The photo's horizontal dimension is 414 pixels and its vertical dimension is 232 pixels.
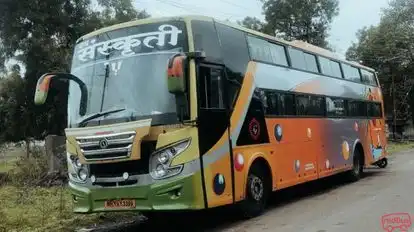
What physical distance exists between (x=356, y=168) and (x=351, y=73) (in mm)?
2720

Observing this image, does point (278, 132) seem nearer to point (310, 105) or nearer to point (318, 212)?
point (318, 212)

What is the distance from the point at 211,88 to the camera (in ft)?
27.8

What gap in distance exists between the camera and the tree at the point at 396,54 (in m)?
39.0

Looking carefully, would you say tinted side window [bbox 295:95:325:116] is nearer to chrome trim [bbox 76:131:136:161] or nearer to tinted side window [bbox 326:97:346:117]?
tinted side window [bbox 326:97:346:117]

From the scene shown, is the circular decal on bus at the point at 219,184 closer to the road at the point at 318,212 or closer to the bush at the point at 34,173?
the road at the point at 318,212

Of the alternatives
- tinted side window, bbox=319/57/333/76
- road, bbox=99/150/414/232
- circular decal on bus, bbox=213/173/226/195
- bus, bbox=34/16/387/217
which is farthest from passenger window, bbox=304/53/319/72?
circular decal on bus, bbox=213/173/226/195

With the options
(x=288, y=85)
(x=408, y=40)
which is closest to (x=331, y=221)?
(x=288, y=85)

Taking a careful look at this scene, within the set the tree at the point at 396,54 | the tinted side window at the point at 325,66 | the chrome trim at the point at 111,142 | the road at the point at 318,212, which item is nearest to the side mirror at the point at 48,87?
the chrome trim at the point at 111,142

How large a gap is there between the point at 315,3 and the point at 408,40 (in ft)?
29.8

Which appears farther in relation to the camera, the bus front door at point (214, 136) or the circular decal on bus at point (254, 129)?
the circular decal on bus at point (254, 129)

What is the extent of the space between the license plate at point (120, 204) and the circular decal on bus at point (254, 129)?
103 inches

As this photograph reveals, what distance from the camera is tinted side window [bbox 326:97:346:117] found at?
13403 millimetres

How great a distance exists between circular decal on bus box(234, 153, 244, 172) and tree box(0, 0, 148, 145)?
32.3 ft

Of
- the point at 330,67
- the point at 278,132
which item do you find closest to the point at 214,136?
the point at 278,132
